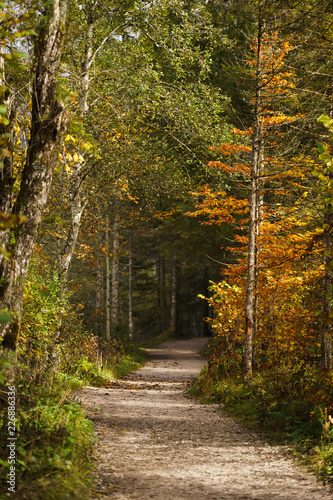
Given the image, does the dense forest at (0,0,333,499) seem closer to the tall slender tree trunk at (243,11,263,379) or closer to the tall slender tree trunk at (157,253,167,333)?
the tall slender tree trunk at (243,11,263,379)

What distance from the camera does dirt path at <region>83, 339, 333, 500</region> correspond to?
438 centimetres

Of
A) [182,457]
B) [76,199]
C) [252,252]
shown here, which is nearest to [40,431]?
[182,457]

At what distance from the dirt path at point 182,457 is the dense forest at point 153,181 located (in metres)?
0.40

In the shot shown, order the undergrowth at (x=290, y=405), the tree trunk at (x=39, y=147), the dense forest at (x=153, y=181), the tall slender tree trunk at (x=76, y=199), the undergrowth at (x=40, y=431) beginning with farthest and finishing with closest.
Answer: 1. the tall slender tree trunk at (x=76, y=199)
2. the undergrowth at (x=290, y=405)
3. the tree trunk at (x=39, y=147)
4. the dense forest at (x=153, y=181)
5. the undergrowth at (x=40, y=431)

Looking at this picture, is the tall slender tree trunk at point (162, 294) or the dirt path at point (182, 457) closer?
the dirt path at point (182, 457)

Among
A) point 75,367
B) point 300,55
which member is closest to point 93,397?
point 75,367

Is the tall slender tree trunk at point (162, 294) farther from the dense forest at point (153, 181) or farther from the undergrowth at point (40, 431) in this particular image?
the undergrowth at point (40, 431)

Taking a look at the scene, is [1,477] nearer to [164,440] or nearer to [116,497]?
[116,497]

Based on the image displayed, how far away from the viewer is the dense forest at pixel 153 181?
501 cm

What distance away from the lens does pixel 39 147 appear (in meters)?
5.34

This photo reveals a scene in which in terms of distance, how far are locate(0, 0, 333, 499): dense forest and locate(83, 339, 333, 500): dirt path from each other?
0.40 meters

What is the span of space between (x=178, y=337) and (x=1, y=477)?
26377 millimetres

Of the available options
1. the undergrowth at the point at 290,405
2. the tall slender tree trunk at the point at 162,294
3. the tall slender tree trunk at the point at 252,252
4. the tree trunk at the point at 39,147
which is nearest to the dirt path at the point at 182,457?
the undergrowth at the point at 290,405

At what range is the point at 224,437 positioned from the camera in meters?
6.72
